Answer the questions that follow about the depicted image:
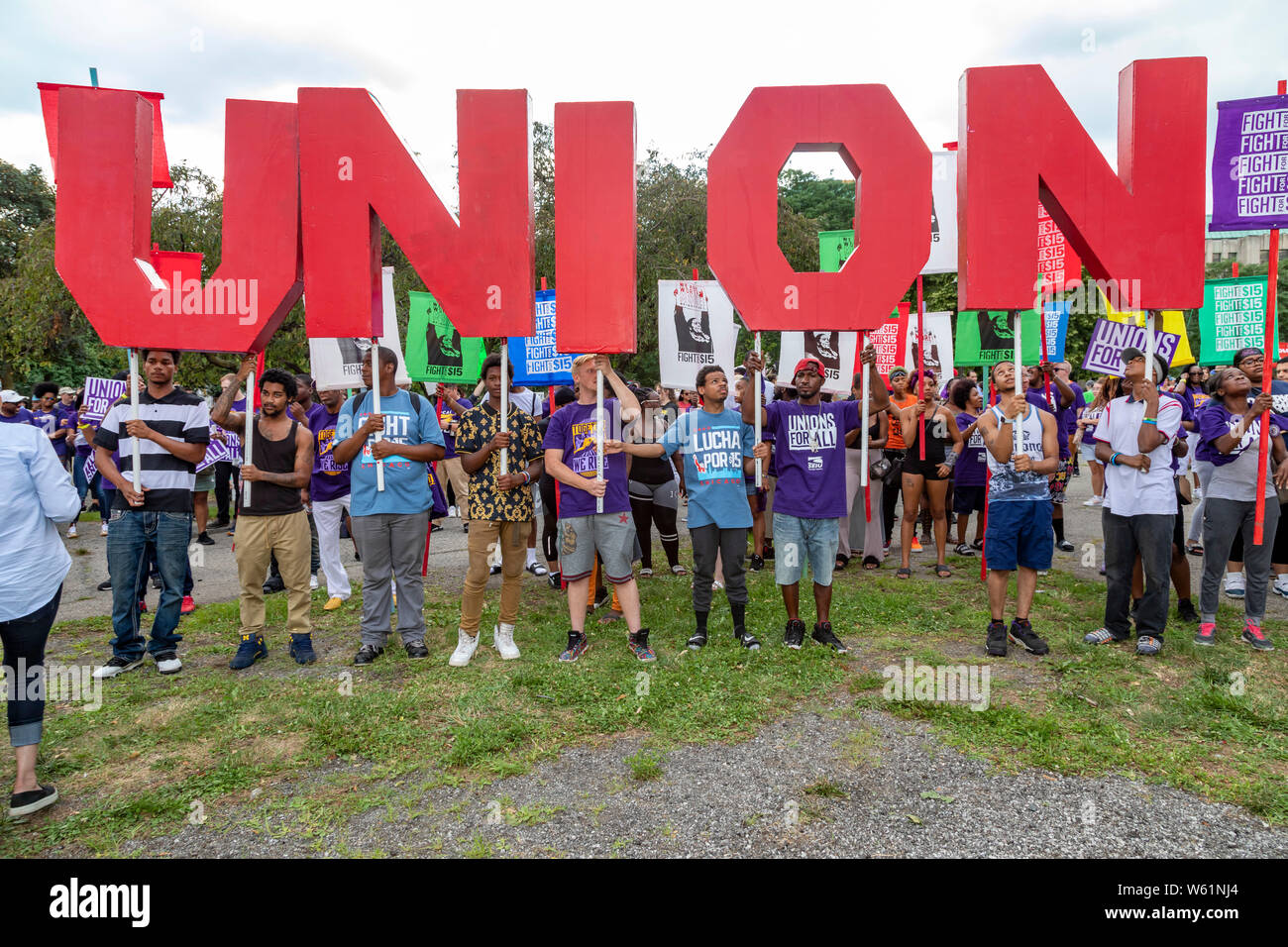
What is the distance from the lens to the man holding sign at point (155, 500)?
18.9ft

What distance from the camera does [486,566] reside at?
5.84 meters

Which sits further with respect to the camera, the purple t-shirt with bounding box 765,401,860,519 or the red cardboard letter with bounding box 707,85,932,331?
the purple t-shirt with bounding box 765,401,860,519

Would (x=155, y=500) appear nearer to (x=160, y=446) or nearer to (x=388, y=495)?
(x=160, y=446)

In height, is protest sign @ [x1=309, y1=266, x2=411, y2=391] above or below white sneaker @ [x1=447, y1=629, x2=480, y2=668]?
above

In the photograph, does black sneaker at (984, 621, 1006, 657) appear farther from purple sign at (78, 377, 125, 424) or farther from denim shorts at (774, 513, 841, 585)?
purple sign at (78, 377, 125, 424)

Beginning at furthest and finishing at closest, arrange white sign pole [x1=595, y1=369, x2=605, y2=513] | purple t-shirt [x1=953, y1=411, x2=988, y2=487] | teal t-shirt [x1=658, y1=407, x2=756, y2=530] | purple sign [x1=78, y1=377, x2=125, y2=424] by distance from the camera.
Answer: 1. purple sign [x1=78, y1=377, x2=125, y2=424]
2. purple t-shirt [x1=953, y1=411, x2=988, y2=487]
3. teal t-shirt [x1=658, y1=407, x2=756, y2=530]
4. white sign pole [x1=595, y1=369, x2=605, y2=513]

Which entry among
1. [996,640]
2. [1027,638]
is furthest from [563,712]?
[1027,638]

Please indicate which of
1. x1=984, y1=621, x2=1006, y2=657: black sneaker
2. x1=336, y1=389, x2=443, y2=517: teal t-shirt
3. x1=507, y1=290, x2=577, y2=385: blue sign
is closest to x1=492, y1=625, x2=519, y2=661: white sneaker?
x1=336, y1=389, x2=443, y2=517: teal t-shirt

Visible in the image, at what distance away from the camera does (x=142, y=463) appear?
5.77 meters

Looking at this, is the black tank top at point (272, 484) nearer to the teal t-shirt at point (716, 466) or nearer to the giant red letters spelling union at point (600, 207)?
the giant red letters spelling union at point (600, 207)

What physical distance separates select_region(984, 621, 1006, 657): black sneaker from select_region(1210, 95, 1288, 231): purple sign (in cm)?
345

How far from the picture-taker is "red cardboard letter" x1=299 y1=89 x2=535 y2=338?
18.4ft

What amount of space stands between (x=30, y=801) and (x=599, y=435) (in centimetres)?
383

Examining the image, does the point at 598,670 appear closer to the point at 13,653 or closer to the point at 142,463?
the point at 13,653
